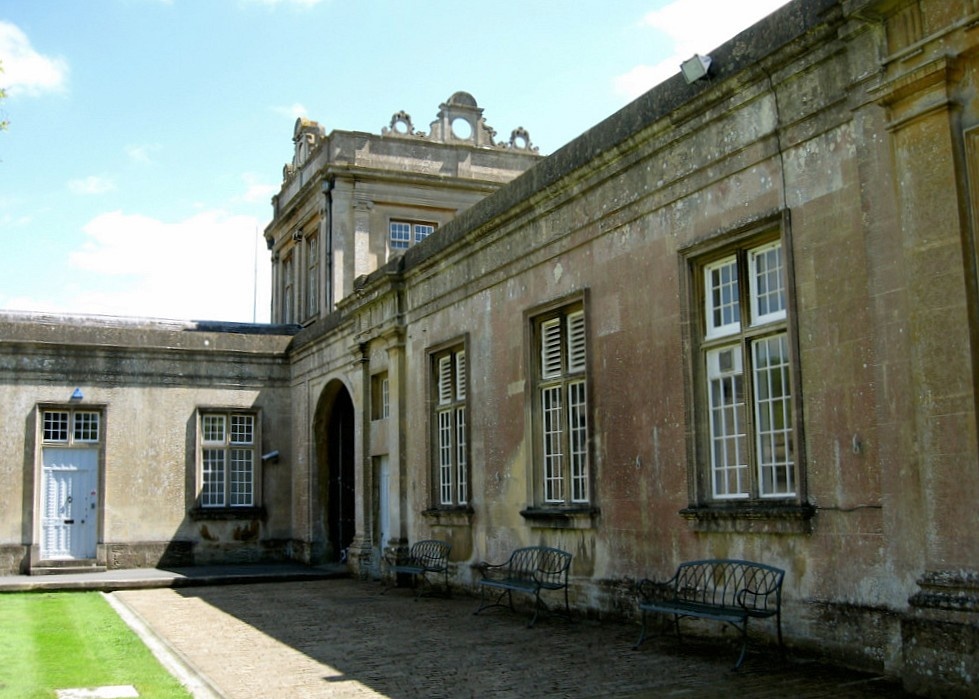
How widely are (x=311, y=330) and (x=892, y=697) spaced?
16.4 m

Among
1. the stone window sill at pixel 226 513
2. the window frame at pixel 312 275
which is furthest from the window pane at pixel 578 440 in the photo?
the window frame at pixel 312 275

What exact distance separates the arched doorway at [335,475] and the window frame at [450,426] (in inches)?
246

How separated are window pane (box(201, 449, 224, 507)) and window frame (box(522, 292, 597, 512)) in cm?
1163

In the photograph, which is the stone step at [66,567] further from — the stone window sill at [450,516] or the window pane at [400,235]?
the window pane at [400,235]

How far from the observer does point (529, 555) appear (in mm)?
12453

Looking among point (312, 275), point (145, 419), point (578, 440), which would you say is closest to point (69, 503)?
point (145, 419)

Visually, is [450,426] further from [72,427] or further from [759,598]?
[72,427]

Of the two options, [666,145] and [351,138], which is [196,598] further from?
[351,138]

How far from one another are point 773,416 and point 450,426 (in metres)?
7.04

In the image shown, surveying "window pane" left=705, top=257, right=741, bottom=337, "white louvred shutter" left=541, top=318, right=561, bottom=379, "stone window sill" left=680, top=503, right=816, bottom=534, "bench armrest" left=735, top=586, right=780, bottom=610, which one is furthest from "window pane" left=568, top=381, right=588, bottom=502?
"bench armrest" left=735, top=586, right=780, bottom=610

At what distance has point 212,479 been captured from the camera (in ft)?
72.8

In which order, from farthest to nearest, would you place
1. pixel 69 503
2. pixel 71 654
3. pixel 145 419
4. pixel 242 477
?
pixel 242 477, pixel 145 419, pixel 69 503, pixel 71 654

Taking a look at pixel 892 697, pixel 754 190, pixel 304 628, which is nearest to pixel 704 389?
pixel 754 190

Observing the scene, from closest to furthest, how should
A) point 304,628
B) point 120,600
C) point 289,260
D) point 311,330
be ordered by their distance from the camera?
1. point 304,628
2. point 120,600
3. point 311,330
4. point 289,260
